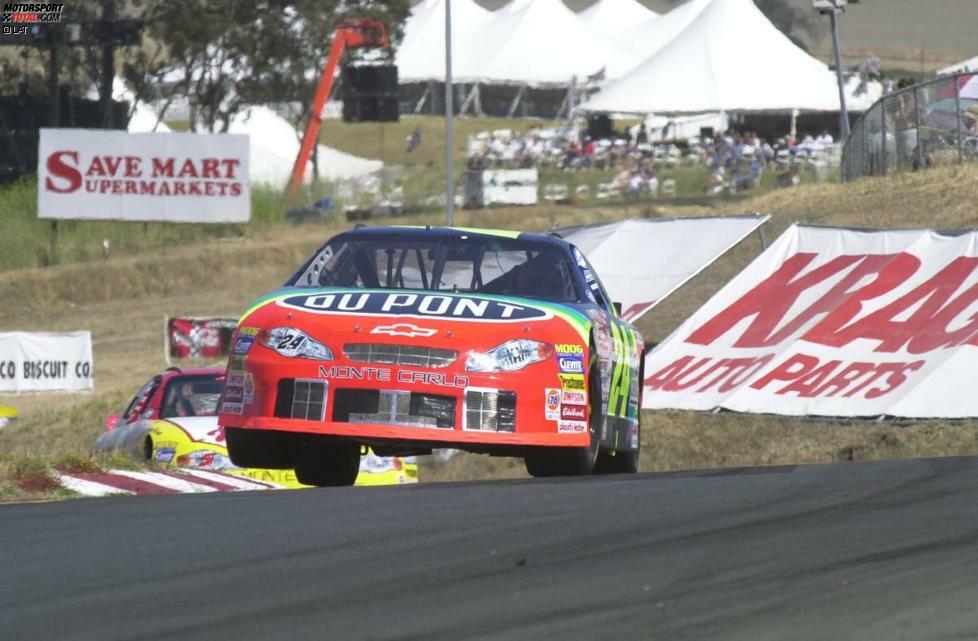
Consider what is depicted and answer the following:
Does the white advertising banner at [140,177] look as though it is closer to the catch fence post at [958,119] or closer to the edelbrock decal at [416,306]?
the catch fence post at [958,119]

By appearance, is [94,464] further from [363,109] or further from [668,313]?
[363,109]

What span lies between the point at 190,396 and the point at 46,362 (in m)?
17.6

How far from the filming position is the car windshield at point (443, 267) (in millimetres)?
10148

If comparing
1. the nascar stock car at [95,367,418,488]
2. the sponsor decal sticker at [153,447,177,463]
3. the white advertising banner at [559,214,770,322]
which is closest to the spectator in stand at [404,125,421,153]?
the white advertising banner at [559,214,770,322]

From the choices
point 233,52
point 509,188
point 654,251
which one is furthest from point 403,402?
point 233,52

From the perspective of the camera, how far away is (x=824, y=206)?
2994 centimetres

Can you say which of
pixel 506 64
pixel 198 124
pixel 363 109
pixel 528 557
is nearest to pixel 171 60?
pixel 198 124

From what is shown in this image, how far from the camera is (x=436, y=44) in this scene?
79.2 m

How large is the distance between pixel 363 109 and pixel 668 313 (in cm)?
2530

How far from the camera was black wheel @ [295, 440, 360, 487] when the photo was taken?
10070 mm

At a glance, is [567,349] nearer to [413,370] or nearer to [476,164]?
[413,370]

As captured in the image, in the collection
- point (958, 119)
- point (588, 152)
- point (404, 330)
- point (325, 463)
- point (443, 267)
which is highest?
point (958, 119)

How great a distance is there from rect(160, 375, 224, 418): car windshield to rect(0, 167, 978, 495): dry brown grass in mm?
867

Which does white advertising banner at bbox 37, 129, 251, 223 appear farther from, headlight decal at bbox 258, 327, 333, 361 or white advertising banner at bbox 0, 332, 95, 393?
headlight decal at bbox 258, 327, 333, 361
